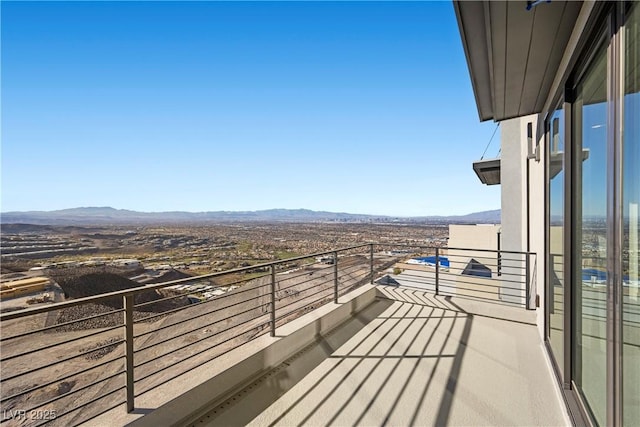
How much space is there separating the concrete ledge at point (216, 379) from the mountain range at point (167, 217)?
50.8 feet

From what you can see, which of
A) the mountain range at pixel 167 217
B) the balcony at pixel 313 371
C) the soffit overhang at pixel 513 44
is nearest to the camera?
the soffit overhang at pixel 513 44

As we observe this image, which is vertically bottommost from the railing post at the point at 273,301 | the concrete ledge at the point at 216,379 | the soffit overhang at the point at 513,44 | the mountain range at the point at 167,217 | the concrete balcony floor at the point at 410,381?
the concrete balcony floor at the point at 410,381

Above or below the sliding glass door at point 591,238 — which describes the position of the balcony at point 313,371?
below

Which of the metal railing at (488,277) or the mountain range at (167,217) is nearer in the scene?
the metal railing at (488,277)

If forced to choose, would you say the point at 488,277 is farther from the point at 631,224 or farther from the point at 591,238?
the point at 631,224

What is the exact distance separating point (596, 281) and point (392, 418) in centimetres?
129

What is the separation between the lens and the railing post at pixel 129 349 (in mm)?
1607

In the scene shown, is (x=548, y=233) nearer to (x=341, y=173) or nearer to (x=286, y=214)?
(x=341, y=173)

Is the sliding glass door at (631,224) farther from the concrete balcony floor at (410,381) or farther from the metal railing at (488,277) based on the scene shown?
the metal railing at (488,277)

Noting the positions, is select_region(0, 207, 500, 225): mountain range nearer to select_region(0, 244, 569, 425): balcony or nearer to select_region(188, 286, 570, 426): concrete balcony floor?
select_region(188, 286, 570, 426): concrete balcony floor

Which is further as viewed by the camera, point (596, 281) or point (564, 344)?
point (564, 344)

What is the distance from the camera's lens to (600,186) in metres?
1.27

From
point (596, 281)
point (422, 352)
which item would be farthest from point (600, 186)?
point (422, 352)

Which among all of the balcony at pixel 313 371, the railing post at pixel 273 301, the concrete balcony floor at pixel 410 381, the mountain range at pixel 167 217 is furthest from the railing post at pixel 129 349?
the mountain range at pixel 167 217
